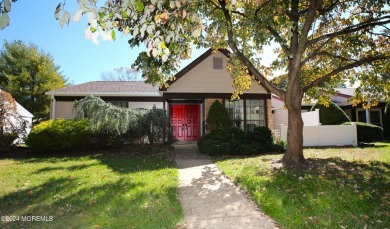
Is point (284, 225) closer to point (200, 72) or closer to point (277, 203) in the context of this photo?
point (277, 203)

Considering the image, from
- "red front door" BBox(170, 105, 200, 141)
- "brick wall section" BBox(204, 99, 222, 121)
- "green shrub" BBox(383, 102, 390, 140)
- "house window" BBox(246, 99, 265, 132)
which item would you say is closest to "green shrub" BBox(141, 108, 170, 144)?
"brick wall section" BBox(204, 99, 222, 121)

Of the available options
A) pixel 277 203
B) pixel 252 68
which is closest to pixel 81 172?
pixel 277 203

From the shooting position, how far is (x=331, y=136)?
1456cm

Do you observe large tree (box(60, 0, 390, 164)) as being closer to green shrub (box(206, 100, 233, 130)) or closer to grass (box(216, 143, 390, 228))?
grass (box(216, 143, 390, 228))

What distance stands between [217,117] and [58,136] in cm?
822

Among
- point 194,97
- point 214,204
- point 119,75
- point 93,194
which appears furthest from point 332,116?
point 119,75

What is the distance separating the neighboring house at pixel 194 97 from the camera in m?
15.3

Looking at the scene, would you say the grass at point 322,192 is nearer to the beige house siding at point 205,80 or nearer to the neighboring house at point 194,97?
the neighboring house at point 194,97

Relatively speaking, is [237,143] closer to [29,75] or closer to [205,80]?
[205,80]

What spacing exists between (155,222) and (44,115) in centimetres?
2883

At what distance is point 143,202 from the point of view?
5375mm

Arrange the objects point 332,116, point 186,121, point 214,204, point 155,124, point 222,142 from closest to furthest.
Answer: point 214,204 → point 222,142 → point 155,124 → point 332,116 → point 186,121

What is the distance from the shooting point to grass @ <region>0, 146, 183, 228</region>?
4539mm

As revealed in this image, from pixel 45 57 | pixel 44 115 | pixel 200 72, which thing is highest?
pixel 45 57
